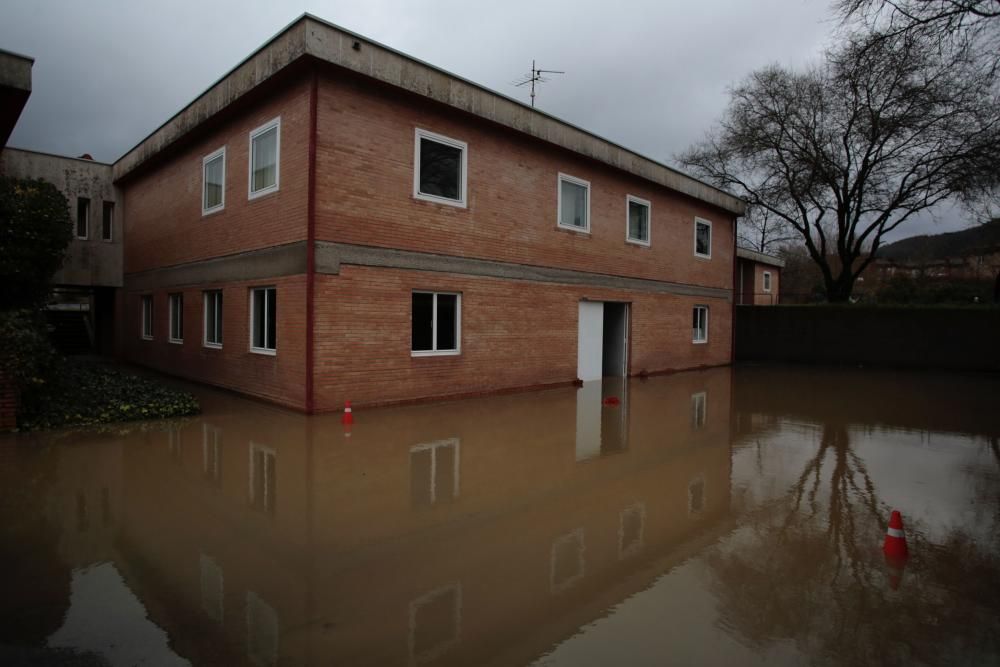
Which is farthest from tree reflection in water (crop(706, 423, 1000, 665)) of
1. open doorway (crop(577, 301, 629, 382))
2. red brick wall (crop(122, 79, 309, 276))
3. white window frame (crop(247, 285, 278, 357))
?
open doorway (crop(577, 301, 629, 382))

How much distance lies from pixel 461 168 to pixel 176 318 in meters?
8.34

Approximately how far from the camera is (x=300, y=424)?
9062mm

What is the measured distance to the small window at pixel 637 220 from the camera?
1645cm

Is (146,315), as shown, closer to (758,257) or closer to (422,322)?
(422,322)

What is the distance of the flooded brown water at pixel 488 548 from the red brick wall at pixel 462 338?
5.56 feet

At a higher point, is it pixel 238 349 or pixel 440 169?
pixel 440 169

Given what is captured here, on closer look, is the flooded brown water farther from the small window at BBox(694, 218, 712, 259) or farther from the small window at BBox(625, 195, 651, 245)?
Result: the small window at BBox(694, 218, 712, 259)

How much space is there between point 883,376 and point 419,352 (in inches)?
624

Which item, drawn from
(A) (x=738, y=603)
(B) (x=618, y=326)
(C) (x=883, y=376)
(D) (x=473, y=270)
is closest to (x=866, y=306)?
(C) (x=883, y=376)

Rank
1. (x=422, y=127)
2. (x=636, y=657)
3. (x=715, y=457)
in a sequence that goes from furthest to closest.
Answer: (x=422, y=127), (x=715, y=457), (x=636, y=657)

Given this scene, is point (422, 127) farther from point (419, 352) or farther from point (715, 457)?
point (715, 457)

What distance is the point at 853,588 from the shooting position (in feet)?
13.0

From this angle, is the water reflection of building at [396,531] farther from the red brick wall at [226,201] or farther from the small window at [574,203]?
the small window at [574,203]

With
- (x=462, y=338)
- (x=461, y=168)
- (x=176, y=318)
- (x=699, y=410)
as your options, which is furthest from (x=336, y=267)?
(x=176, y=318)
